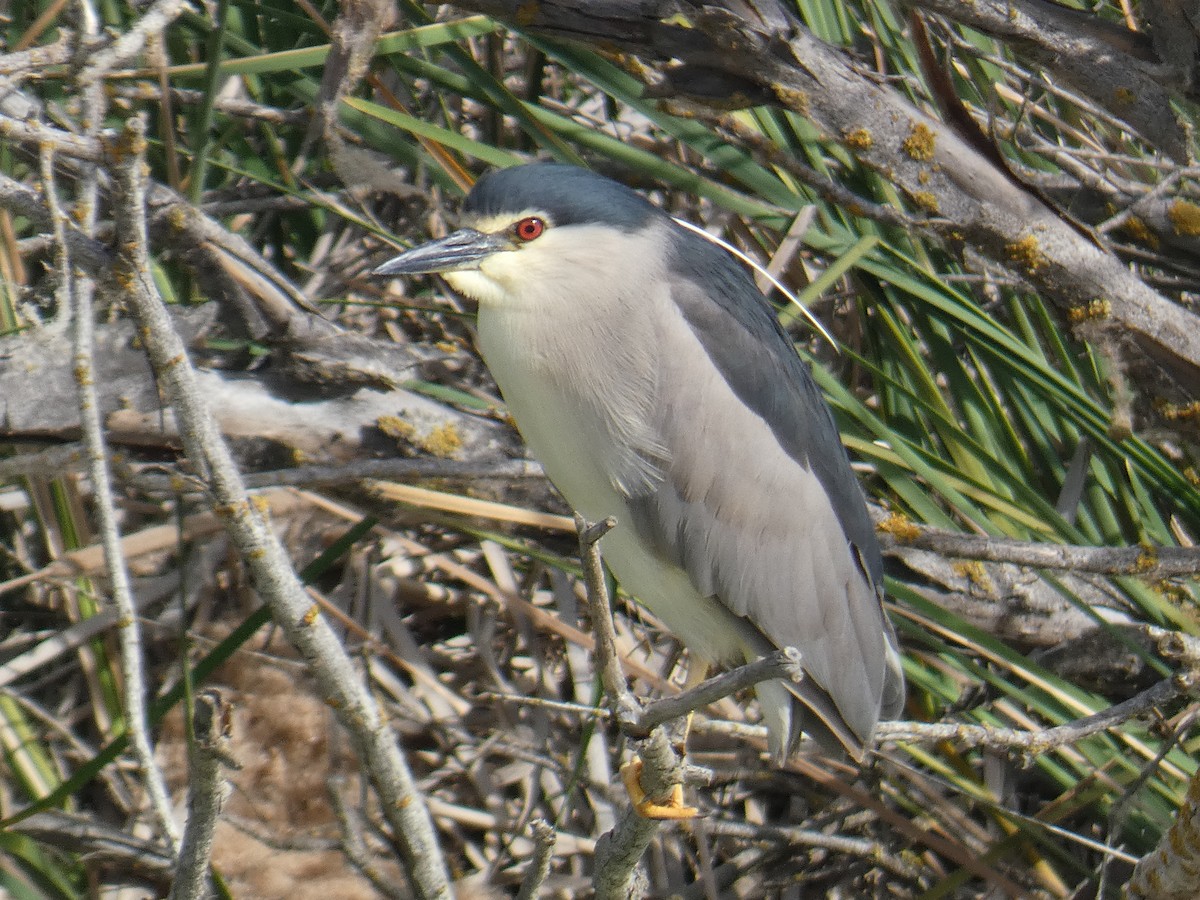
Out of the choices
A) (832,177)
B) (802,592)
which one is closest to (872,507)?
(802,592)

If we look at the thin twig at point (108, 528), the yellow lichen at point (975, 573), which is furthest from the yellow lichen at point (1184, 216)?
the thin twig at point (108, 528)

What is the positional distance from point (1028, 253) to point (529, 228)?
0.79m

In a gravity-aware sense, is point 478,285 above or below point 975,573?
above

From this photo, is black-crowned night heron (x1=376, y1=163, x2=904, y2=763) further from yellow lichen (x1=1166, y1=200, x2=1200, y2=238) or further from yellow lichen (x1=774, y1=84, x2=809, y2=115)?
yellow lichen (x1=1166, y1=200, x2=1200, y2=238)

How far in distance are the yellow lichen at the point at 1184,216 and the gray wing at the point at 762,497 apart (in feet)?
2.31

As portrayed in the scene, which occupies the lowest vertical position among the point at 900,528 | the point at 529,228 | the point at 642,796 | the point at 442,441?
the point at 642,796

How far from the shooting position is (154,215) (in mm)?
1968

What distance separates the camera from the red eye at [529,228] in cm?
191

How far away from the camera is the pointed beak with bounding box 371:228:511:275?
1.87 m

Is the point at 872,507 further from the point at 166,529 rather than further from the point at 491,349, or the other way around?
the point at 166,529

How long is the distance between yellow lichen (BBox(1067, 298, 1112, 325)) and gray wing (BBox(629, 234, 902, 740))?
0.43m

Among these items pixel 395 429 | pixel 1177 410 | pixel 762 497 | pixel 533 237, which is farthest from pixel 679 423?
pixel 1177 410

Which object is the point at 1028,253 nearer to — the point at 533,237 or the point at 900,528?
the point at 900,528

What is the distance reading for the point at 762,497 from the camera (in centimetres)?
205
